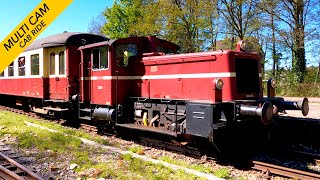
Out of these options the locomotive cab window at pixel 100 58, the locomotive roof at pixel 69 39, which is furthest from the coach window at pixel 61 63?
the locomotive cab window at pixel 100 58

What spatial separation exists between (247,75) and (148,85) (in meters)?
3.10

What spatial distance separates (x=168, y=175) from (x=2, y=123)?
8.98 m

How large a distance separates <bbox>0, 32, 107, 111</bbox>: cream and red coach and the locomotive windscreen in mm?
6824

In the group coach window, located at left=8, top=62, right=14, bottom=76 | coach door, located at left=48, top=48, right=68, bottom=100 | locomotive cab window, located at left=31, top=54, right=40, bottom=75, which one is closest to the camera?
coach door, located at left=48, top=48, right=68, bottom=100

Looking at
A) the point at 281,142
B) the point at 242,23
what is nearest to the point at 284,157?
the point at 281,142

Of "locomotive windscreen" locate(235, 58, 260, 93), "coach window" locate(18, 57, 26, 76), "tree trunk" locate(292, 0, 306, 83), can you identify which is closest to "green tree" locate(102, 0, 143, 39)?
"tree trunk" locate(292, 0, 306, 83)

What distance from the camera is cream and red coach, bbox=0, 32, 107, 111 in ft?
39.9

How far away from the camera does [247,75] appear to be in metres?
8.39

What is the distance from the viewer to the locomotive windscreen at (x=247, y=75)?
8.14 metres

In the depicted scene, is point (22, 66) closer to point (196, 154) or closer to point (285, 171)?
point (196, 154)

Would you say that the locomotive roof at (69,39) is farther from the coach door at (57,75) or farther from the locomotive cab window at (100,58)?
the locomotive cab window at (100,58)

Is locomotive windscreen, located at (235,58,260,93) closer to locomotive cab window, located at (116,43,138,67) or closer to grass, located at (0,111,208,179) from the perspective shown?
grass, located at (0,111,208,179)

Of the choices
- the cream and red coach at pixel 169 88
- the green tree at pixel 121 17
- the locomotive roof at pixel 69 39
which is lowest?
the cream and red coach at pixel 169 88

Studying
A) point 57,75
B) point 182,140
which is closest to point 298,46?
point 57,75
